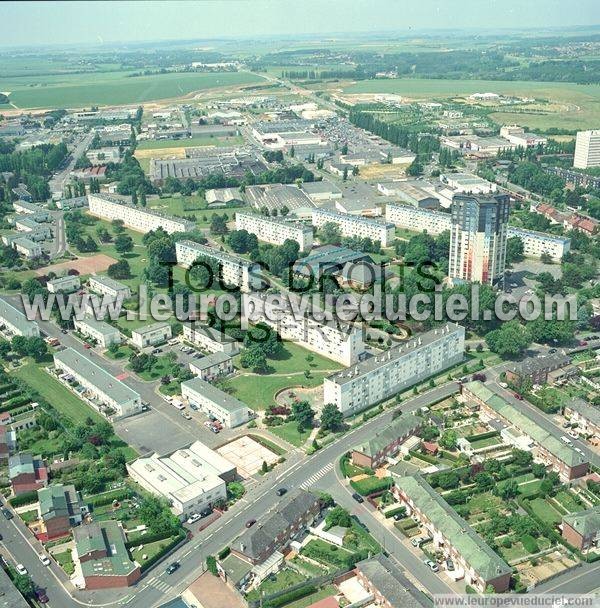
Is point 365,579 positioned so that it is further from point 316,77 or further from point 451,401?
point 316,77

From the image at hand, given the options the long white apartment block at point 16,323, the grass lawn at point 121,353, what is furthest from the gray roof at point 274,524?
the long white apartment block at point 16,323

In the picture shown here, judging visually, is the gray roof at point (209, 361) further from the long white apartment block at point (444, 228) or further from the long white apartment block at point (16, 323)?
the long white apartment block at point (444, 228)

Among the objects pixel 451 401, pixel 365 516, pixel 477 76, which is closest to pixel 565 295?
A: pixel 451 401

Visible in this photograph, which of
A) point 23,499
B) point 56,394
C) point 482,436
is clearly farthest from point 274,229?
point 23,499

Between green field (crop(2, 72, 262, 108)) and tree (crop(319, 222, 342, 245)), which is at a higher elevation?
green field (crop(2, 72, 262, 108))

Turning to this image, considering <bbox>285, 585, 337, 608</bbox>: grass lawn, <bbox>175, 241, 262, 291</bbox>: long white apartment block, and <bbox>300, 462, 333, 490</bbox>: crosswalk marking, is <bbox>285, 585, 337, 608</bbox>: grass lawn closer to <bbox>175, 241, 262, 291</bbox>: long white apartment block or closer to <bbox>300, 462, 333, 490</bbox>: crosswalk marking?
<bbox>300, 462, 333, 490</bbox>: crosswalk marking

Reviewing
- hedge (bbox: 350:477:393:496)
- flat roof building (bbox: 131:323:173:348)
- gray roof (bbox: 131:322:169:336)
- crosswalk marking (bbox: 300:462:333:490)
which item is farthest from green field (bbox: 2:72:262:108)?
hedge (bbox: 350:477:393:496)
